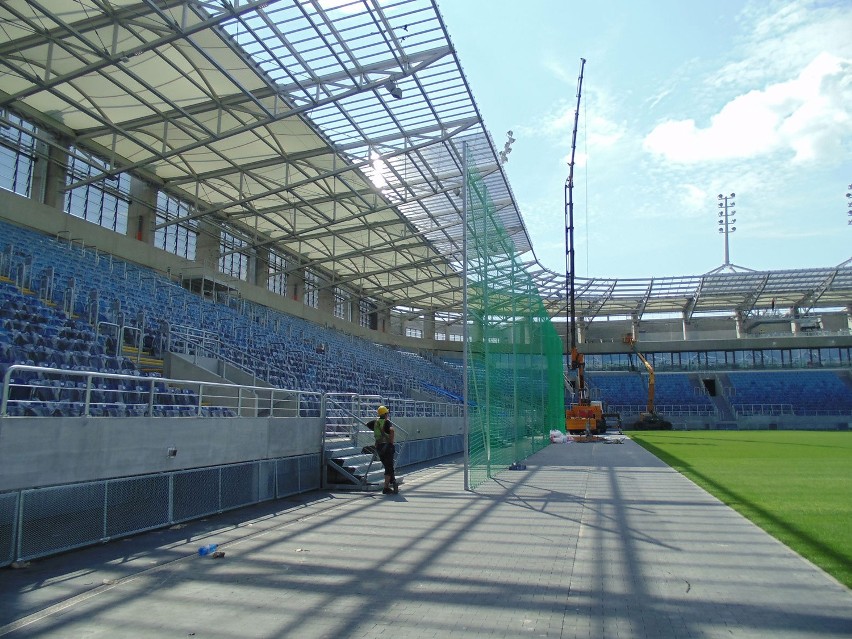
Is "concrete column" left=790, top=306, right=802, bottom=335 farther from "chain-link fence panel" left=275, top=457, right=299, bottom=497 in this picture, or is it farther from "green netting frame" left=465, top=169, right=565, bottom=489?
"chain-link fence panel" left=275, top=457, right=299, bottom=497

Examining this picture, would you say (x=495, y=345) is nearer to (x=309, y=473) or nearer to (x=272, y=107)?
(x=309, y=473)

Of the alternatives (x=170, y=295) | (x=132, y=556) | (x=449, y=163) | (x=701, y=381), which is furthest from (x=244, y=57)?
(x=701, y=381)

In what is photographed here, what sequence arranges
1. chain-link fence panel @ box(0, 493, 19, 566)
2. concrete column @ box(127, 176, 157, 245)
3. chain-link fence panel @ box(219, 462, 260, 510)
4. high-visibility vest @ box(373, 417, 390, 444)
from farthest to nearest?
1. concrete column @ box(127, 176, 157, 245)
2. high-visibility vest @ box(373, 417, 390, 444)
3. chain-link fence panel @ box(219, 462, 260, 510)
4. chain-link fence panel @ box(0, 493, 19, 566)

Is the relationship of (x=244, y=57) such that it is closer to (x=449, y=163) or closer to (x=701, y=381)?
(x=449, y=163)

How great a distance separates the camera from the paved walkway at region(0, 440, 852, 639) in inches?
178

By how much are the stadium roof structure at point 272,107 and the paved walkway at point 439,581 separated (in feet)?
30.5

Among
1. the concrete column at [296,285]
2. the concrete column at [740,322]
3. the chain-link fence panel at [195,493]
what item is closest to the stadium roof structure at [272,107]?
the concrete column at [296,285]

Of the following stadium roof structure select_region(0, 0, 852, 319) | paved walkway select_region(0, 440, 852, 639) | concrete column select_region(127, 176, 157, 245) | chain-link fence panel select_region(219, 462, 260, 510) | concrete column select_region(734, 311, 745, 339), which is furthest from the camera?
concrete column select_region(734, 311, 745, 339)

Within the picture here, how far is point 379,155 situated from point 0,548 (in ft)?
77.5

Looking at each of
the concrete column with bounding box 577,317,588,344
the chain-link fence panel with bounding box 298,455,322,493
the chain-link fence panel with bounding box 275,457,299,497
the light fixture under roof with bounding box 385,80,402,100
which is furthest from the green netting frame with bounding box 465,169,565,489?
the concrete column with bounding box 577,317,588,344

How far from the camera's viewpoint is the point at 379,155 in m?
27.7

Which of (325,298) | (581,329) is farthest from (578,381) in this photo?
(581,329)

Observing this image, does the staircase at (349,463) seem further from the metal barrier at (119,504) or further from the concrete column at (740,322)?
the concrete column at (740,322)

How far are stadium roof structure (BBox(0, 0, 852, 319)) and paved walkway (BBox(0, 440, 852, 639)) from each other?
9304mm
